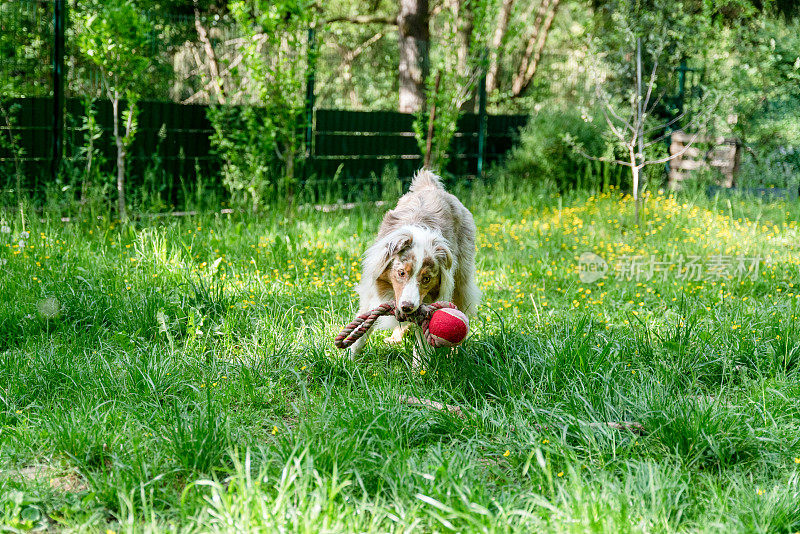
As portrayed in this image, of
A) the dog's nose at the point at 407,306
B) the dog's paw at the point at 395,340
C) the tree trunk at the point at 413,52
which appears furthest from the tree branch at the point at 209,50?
the dog's nose at the point at 407,306

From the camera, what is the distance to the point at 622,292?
586 centimetres

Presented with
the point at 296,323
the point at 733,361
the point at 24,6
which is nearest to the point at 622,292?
the point at 733,361

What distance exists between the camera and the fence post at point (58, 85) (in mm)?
7605

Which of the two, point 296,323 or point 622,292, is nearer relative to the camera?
point 296,323

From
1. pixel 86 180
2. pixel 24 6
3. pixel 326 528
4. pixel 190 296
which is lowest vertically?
pixel 326 528

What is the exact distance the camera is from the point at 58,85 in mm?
7602

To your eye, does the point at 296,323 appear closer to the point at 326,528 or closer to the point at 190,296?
the point at 190,296

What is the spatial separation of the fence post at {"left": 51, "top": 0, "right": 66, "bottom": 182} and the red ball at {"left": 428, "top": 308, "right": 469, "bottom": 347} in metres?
5.35

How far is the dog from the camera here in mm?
4082

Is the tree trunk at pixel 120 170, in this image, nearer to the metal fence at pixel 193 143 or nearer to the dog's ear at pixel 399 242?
the metal fence at pixel 193 143

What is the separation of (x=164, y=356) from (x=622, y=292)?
11.3ft

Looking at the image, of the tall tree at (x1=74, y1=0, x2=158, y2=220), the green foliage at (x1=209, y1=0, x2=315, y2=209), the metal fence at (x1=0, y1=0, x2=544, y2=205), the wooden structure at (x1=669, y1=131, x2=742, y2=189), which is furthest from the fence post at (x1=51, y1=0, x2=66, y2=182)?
the wooden structure at (x1=669, y1=131, x2=742, y2=189)

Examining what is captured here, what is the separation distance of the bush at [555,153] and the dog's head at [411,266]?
7441mm

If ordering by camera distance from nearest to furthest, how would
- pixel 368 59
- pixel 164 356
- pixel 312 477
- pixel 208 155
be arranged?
pixel 312 477
pixel 164 356
pixel 208 155
pixel 368 59
